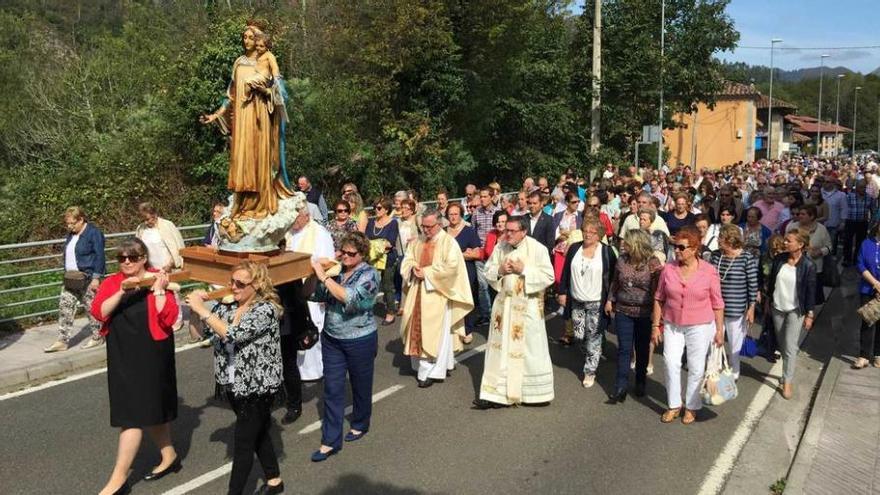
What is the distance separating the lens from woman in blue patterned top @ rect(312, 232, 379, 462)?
5.55 m

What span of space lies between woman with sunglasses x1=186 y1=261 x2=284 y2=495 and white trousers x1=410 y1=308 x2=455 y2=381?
294 centimetres

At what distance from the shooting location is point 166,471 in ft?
17.7

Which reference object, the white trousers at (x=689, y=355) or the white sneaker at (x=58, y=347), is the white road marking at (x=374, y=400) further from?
the white sneaker at (x=58, y=347)

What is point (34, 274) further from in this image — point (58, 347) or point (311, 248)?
point (311, 248)

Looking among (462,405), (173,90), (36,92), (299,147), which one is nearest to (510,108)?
(299,147)

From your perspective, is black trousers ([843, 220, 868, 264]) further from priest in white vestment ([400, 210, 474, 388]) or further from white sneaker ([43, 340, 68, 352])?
white sneaker ([43, 340, 68, 352])

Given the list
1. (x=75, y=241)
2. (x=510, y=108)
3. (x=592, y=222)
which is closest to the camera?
(x=592, y=222)

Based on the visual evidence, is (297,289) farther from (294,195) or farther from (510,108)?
(510,108)

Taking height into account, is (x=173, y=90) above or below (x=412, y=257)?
above

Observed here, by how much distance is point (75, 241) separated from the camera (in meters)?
8.78

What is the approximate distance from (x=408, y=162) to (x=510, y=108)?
6043 mm

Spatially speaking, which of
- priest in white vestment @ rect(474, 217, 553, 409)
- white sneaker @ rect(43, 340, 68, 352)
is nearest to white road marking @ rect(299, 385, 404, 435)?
priest in white vestment @ rect(474, 217, 553, 409)

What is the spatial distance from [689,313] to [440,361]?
2.64 m

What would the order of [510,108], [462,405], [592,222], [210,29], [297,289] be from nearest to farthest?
[297,289] < [462,405] < [592,222] < [210,29] < [510,108]
